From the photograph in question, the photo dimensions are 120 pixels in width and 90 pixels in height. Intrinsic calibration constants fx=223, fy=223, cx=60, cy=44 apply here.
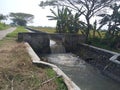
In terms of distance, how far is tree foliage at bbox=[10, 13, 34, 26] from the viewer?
234 feet

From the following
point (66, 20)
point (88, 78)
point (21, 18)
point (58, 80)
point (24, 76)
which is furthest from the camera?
point (21, 18)

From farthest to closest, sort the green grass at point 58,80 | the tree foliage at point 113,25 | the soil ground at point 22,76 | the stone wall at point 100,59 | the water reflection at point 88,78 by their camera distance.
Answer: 1. the tree foliage at point 113,25
2. the stone wall at point 100,59
3. the water reflection at point 88,78
4. the green grass at point 58,80
5. the soil ground at point 22,76

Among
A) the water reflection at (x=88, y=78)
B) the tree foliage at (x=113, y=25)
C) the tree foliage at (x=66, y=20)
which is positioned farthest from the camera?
the tree foliage at (x=66, y=20)

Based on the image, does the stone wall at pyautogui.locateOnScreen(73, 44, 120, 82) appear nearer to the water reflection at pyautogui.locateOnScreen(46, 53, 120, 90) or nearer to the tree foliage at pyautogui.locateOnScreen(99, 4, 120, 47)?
the water reflection at pyautogui.locateOnScreen(46, 53, 120, 90)

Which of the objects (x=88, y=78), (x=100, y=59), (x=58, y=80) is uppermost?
(x=58, y=80)

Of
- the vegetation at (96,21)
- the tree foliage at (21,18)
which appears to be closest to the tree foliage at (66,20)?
the vegetation at (96,21)

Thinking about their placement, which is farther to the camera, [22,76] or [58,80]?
[22,76]

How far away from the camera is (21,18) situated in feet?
241

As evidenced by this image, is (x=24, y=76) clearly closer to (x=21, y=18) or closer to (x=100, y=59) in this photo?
(x=100, y=59)

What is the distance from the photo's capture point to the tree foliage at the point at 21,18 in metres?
71.2

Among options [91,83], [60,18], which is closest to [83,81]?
[91,83]

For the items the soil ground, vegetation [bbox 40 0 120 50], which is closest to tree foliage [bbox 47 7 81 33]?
vegetation [bbox 40 0 120 50]

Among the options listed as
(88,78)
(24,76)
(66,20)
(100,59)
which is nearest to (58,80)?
(24,76)

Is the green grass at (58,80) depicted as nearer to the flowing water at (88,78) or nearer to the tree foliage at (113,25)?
the flowing water at (88,78)
